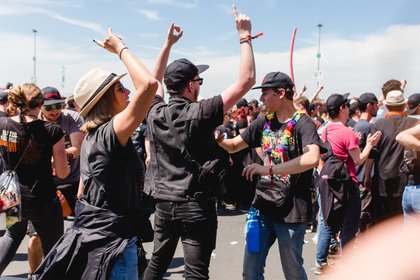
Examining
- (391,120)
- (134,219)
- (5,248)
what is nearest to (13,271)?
(5,248)

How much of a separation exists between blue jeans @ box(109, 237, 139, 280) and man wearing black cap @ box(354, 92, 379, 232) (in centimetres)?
348

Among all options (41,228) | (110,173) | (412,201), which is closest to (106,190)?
(110,173)

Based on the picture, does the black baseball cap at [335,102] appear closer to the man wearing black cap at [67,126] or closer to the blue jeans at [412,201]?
the blue jeans at [412,201]

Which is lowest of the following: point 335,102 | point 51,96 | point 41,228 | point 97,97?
point 41,228

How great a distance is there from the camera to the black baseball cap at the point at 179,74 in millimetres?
3160

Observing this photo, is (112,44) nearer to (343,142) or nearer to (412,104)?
(343,142)

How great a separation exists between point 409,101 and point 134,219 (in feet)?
13.7

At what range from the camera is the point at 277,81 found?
11.3 feet

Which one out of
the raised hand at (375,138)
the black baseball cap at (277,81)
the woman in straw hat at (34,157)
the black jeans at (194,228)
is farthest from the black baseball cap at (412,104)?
the woman in straw hat at (34,157)

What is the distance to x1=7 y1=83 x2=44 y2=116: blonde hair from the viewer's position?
3734 mm

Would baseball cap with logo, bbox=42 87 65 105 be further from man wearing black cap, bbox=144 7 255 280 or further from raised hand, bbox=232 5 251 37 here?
raised hand, bbox=232 5 251 37

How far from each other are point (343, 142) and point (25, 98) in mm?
3072

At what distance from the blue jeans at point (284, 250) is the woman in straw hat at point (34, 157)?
1654mm

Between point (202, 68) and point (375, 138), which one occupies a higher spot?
point (202, 68)
